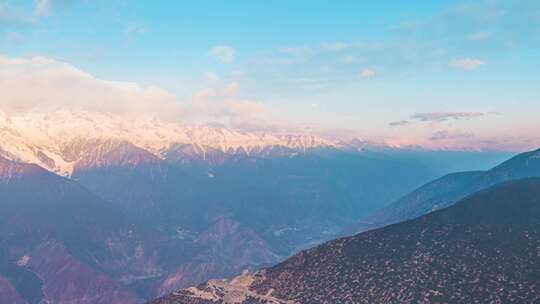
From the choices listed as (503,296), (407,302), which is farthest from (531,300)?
(407,302)

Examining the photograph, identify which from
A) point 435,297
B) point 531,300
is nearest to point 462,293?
point 435,297

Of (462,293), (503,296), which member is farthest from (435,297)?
(503,296)

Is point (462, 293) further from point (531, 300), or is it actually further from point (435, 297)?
point (531, 300)

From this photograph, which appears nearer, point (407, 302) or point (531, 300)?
point (531, 300)

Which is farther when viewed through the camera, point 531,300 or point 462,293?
point 462,293

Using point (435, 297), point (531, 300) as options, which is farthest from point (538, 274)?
point (435, 297)

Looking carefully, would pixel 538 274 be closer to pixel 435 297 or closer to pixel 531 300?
pixel 531 300
